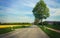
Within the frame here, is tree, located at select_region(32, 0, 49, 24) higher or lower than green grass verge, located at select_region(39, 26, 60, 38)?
higher

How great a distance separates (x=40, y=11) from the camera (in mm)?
2057

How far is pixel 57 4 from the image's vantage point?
6.77 feet

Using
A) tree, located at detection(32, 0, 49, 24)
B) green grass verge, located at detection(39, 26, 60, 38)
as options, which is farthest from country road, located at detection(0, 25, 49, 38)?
tree, located at detection(32, 0, 49, 24)

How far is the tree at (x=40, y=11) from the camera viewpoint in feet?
6.63

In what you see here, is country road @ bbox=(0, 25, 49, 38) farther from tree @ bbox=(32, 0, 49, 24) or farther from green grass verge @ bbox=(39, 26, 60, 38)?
tree @ bbox=(32, 0, 49, 24)

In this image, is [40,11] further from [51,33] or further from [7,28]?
[7,28]

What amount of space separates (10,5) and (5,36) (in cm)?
57

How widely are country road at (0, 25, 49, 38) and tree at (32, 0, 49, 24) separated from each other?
0.16 meters

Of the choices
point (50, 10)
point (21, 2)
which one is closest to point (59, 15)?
point (50, 10)

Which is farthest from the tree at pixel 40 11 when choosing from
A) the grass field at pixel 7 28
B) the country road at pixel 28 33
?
the grass field at pixel 7 28

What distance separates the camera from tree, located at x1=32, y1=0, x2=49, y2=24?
2020 millimetres

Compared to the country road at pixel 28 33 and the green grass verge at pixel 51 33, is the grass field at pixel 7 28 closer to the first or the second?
the country road at pixel 28 33

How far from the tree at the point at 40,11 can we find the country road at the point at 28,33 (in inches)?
6.5

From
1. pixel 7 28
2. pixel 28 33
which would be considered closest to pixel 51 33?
pixel 28 33
